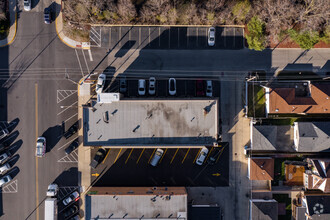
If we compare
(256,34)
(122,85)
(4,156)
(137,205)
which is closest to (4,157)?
(4,156)

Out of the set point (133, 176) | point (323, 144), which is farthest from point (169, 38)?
point (323, 144)

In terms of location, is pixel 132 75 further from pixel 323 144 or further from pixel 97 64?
pixel 323 144

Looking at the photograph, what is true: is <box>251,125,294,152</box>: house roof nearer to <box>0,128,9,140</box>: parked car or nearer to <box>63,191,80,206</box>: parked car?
<box>63,191,80,206</box>: parked car

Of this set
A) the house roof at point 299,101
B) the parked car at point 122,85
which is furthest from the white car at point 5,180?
the house roof at point 299,101

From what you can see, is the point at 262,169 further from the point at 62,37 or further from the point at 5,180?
the point at 5,180

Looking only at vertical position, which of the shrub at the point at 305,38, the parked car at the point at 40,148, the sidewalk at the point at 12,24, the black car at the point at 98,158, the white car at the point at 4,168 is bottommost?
the white car at the point at 4,168

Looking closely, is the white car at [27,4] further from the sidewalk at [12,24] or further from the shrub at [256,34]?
the shrub at [256,34]

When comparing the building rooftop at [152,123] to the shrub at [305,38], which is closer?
the building rooftop at [152,123]
